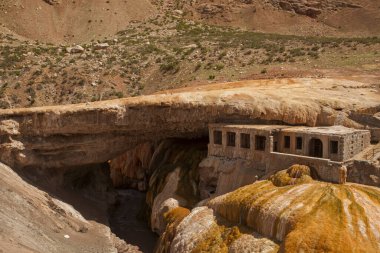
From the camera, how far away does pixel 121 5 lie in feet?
315

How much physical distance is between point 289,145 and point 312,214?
857 cm

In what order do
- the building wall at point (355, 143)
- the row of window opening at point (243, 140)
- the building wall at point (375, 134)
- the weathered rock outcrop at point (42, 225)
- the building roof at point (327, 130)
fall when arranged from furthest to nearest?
the building wall at point (375, 134)
the row of window opening at point (243, 140)
the building roof at point (327, 130)
the building wall at point (355, 143)
the weathered rock outcrop at point (42, 225)

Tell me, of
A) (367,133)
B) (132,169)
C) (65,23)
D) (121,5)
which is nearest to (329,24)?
(121,5)

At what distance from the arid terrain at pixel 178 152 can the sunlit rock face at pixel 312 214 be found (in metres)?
0.07

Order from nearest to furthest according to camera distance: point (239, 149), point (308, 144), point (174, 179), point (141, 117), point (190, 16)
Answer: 1. point (308, 144)
2. point (239, 149)
3. point (141, 117)
4. point (174, 179)
5. point (190, 16)

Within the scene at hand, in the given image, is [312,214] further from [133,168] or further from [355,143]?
[133,168]

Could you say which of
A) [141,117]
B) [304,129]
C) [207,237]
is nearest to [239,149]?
[304,129]

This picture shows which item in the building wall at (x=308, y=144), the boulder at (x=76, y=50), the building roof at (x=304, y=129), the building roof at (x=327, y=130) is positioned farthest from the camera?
the boulder at (x=76, y=50)

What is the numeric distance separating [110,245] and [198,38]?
171ft

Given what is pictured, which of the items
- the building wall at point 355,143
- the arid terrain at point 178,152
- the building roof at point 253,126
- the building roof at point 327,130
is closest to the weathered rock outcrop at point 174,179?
the arid terrain at point 178,152

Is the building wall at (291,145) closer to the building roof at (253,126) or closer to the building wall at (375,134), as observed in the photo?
the building roof at (253,126)

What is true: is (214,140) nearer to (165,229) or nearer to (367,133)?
(165,229)

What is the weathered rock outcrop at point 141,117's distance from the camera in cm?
3588

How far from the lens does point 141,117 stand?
37.5 m
